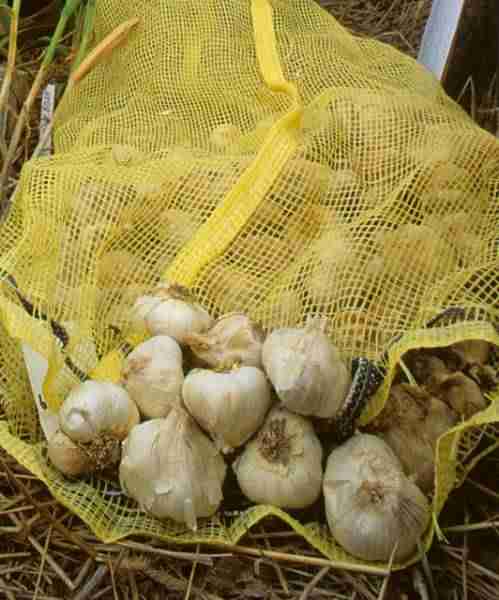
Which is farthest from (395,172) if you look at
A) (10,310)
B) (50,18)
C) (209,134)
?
(50,18)

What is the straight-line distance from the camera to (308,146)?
1.43 m

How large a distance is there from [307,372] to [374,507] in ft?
0.55

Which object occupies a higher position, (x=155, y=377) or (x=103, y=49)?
(x=103, y=49)

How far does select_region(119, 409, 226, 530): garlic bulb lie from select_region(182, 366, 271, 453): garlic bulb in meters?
0.02

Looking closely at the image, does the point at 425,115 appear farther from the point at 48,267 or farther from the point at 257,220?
the point at 48,267

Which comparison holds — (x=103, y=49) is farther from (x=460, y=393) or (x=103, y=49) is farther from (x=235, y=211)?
(x=460, y=393)

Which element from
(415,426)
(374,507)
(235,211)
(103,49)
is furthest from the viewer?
(103,49)

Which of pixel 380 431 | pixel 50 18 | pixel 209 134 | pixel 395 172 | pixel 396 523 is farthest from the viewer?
pixel 50 18

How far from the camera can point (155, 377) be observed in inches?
45.8

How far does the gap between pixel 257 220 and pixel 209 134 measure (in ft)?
0.92

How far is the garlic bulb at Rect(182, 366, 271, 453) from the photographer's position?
Result: 1.09 m

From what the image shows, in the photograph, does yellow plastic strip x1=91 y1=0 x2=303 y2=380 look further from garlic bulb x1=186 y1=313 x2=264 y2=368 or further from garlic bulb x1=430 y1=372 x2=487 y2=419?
garlic bulb x1=430 y1=372 x2=487 y2=419

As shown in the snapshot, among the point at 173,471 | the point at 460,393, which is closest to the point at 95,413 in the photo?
the point at 173,471

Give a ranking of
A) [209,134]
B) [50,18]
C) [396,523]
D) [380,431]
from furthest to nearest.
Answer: [50,18], [209,134], [380,431], [396,523]
